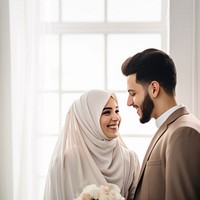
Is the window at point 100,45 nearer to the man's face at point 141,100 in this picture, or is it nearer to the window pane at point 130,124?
the window pane at point 130,124

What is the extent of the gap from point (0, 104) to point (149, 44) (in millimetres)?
1228

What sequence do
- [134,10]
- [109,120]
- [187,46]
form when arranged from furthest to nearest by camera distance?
[134,10], [187,46], [109,120]

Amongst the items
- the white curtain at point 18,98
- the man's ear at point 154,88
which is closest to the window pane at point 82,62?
the white curtain at point 18,98

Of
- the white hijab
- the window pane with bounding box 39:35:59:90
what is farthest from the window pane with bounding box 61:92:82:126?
the white hijab

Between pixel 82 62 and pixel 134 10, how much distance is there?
581mm

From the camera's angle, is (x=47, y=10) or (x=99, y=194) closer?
(x=99, y=194)

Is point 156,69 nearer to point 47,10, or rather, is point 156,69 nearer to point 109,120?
point 109,120

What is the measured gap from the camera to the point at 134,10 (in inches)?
125

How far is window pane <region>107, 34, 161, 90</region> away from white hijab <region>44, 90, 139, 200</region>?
843mm

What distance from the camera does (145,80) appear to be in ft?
6.74

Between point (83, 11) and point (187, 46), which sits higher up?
point (83, 11)

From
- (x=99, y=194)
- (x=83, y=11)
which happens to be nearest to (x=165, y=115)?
(x=99, y=194)

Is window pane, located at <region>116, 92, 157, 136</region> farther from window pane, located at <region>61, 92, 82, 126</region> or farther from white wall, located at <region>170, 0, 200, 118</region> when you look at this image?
white wall, located at <region>170, 0, 200, 118</region>

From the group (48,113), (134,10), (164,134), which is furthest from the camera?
(134,10)
